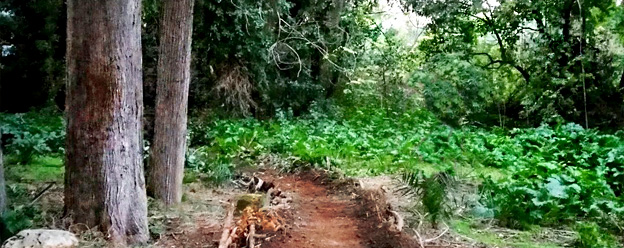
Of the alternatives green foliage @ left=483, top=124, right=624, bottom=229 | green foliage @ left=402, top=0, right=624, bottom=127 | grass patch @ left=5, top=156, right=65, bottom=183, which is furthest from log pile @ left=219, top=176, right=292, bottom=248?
green foliage @ left=402, top=0, right=624, bottom=127

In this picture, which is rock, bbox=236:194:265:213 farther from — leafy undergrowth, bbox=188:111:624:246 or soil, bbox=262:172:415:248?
leafy undergrowth, bbox=188:111:624:246

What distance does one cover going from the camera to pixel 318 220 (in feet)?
20.3

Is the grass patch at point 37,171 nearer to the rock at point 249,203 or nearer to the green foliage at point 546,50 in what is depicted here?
the rock at point 249,203

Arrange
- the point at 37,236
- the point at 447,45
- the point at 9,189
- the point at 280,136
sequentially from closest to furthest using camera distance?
1. the point at 37,236
2. the point at 9,189
3. the point at 280,136
4. the point at 447,45


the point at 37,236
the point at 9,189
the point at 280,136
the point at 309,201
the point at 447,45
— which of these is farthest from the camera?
the point at 447,45

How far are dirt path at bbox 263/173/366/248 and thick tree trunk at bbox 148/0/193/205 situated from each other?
1.52m

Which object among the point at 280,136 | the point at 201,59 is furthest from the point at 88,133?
the point at 201,59

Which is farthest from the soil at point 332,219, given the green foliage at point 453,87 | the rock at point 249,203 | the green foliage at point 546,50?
the green foliage at point 453,87

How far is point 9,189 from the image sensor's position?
5301 millimetres

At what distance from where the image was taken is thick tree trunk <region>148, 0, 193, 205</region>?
5965 mm

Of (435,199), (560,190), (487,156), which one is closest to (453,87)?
(487,156)

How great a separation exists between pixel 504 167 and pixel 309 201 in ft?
10.7

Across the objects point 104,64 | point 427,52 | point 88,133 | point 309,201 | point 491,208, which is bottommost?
point 309,201

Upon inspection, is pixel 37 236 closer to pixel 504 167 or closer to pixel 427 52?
pixel 504 167
